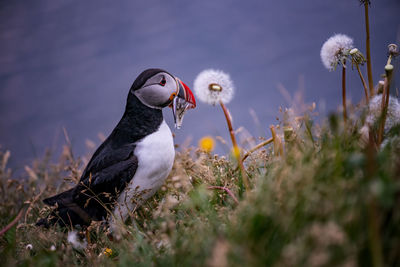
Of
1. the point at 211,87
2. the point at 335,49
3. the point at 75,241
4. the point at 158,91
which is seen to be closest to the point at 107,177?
the point at 75,241

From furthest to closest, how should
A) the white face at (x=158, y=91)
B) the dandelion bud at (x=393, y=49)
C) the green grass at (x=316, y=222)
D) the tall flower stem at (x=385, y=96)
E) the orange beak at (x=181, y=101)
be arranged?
the orange beak at (x=181, y=101), the white face at (x=158, y=91), the dandelion bud at (x=393, y=49), the tall flower stem at (x=385, y=96), the green grass at (x=316, y=222)

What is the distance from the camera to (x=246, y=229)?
4.41 ft

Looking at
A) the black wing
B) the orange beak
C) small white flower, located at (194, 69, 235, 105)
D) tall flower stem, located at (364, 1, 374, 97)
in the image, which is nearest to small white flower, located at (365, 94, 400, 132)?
tall flower stem, located at (364, 1, 374, 97)

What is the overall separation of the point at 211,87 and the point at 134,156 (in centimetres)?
108

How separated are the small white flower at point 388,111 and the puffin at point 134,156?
1614mm

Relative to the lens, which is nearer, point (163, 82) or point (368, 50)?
point (368, 50)

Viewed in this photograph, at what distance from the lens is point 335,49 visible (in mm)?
2355

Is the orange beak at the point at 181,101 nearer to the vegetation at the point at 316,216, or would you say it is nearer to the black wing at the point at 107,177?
the black wing at the point at 107,177

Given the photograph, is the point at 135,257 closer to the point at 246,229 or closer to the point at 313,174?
the point at 246,229

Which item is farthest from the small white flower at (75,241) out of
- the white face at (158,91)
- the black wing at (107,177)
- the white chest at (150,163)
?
the white face at (158,91)

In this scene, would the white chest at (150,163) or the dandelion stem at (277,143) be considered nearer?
the dandelion stem at (277,143)

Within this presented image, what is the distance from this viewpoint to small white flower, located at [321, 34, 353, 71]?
7.68 ft

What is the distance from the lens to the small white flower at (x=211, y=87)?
7.75ft

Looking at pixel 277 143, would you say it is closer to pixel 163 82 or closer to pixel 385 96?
pixel 385 96
